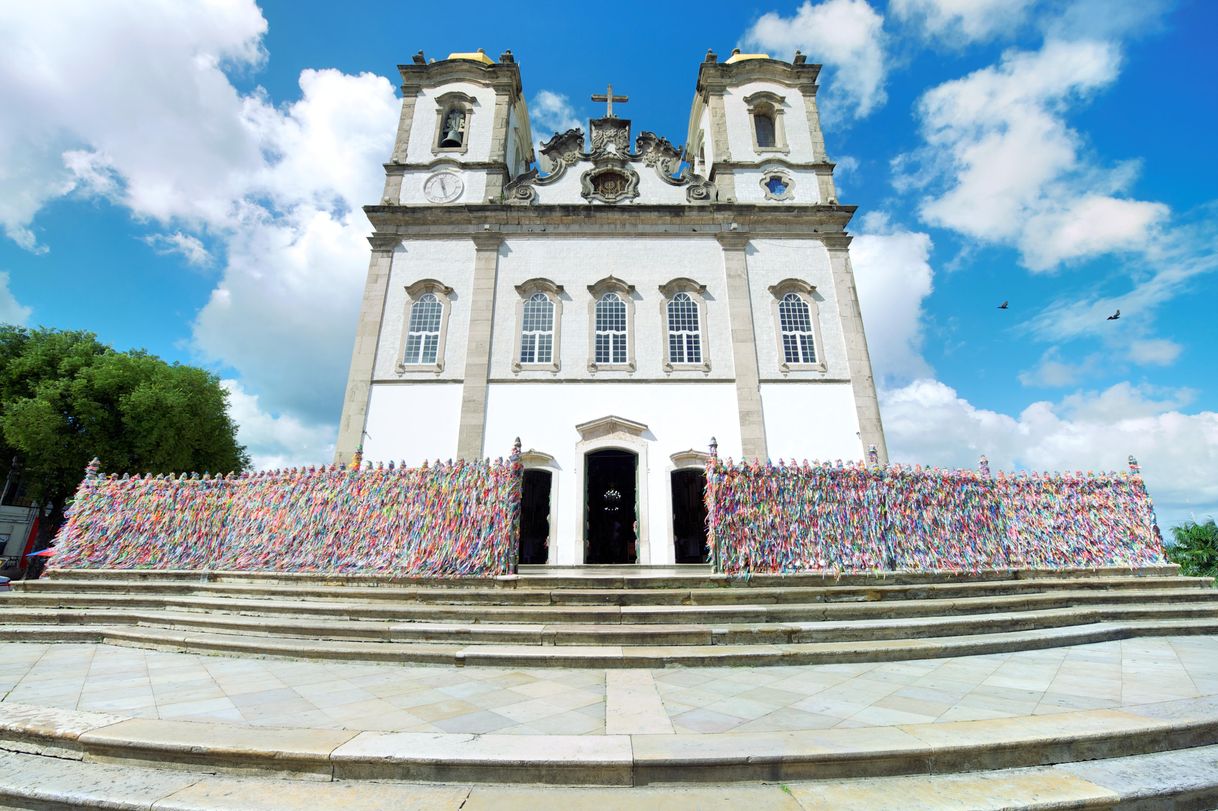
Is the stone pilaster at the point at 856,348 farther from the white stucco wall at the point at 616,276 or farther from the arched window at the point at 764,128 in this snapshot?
the arched window at the point at 764,128

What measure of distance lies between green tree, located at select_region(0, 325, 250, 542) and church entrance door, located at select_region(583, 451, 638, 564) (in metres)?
16.3

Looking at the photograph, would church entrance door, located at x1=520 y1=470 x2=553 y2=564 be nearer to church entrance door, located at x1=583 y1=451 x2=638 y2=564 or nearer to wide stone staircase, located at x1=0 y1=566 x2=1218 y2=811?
church entrance door, located at x1=583 y1=451 x2=638 y2=564

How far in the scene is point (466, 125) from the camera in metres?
17.7

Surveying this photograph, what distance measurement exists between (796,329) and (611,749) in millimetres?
13957

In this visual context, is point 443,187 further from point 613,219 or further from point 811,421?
point 811,421

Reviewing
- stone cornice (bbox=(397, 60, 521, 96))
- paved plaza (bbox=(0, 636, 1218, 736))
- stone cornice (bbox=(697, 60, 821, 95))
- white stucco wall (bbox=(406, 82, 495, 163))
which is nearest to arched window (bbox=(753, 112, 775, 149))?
stone cornice (bbox=(697, 60, 821, 95))

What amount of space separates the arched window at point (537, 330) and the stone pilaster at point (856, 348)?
28.6 ft

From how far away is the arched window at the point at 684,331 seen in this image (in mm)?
14750

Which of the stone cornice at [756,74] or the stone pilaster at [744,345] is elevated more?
the stone cornice at [756,74]

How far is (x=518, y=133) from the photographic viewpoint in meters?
20.0

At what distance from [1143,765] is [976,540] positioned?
7.20m

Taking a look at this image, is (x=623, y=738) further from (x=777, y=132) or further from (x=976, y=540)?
(x=777, y=132)

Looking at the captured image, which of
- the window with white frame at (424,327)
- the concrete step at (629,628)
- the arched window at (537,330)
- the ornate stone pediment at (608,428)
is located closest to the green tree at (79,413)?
the window with white frame at (424,327)

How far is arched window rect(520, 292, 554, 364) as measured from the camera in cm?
1470
